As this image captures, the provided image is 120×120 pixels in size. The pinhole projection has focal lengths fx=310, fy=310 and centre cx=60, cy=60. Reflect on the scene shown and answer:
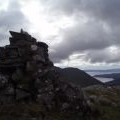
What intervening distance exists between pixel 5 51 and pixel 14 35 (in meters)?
3.22

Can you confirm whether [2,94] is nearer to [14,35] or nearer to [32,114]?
[32,114]

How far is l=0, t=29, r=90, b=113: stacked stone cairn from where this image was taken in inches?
1890

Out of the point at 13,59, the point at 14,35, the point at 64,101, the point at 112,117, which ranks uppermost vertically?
the point at 14,35

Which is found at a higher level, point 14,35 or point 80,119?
point 14,35

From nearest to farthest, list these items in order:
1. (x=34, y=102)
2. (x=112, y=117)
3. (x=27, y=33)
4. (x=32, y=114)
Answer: (x=32, y=114)
(x=34, y=102)
(x=112, y=117)
(x=27, y=33)

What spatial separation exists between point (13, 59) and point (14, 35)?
4756 mm

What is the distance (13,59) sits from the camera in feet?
168

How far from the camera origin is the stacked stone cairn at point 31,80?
48000 millimetres

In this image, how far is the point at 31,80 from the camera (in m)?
50.0

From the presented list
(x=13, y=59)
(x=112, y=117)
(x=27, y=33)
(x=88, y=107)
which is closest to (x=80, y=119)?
(x=88, y=107)

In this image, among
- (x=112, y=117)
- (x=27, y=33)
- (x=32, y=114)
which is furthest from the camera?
(x=27, y=33)

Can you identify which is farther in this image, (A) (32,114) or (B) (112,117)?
(B) (112,117)

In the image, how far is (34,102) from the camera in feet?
156

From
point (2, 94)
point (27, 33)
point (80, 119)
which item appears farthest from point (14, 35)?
point (80, 119)
